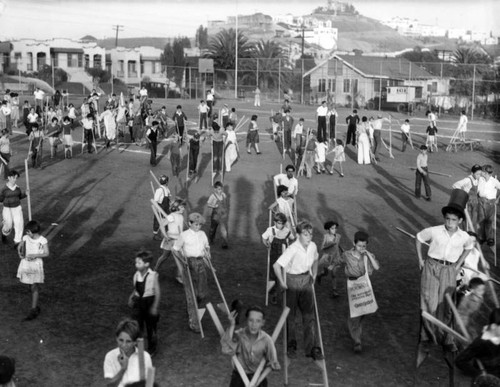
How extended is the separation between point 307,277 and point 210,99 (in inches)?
1089

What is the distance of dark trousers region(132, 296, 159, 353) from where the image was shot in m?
9.41

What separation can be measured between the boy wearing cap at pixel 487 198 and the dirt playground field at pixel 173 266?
2.27ft

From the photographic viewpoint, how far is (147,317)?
31.3 feet

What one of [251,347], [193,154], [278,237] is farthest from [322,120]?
[251,347]

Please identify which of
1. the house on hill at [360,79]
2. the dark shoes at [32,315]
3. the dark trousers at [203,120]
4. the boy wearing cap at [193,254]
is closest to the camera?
the boy wearing cap at [193,254]

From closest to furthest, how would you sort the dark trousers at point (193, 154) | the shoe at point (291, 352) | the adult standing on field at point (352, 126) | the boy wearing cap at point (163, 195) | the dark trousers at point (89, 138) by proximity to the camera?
1. the shoe at point (291, 352)
2. the boy wearing cap at point (163, 195)
3. the dark trousers at point (193, 154)
4. the dark trousers at point (89, 138)
5. the adult standing on field at point (352, 126)

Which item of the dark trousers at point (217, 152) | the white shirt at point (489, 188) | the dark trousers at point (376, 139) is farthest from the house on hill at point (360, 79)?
the white shirt at point (489, 188)

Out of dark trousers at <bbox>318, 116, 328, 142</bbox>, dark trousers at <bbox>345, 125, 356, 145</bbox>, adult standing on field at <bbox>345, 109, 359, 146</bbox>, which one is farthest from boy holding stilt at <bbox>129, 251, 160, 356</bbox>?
dark trousers at <bbox>345, 125, 356, 145</bbox>

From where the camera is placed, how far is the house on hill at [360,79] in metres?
61.3

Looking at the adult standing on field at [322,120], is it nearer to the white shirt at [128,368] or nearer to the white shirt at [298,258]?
the white shirt at [298,258]

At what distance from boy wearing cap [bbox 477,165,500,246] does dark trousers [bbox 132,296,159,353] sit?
9.27m

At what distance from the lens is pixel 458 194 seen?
1190cm

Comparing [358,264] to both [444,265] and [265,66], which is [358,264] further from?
[265,66]

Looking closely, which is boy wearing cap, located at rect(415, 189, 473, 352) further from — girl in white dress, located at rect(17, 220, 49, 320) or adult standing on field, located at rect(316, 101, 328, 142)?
adult standing on field, located at rect(316, 101, 328, 142)
